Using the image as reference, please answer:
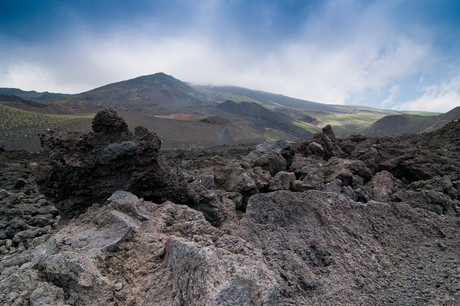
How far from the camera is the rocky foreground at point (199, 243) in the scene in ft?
6.40

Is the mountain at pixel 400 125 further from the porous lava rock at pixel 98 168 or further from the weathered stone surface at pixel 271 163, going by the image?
the porous lava rock at pixel 98 168

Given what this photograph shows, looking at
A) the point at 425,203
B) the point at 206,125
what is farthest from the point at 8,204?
the point at 206,125

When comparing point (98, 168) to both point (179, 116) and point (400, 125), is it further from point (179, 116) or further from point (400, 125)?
point (400, 125)

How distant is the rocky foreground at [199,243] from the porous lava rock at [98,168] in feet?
0.06

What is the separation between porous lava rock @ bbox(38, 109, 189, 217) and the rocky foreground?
0.06ft

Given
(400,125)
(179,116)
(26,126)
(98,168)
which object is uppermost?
(98,168)

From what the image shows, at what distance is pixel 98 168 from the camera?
147 inches

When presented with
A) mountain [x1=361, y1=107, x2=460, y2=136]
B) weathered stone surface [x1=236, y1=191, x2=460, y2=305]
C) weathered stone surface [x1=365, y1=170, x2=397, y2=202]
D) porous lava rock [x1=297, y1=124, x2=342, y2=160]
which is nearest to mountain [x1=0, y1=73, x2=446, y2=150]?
mountain [x1=361, y1=107, x2=460, y2=136]

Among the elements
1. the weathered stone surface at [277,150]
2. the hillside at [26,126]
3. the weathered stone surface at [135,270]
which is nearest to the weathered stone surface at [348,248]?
the weathered stone surface at [135,270]

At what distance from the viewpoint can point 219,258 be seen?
2.12 metres

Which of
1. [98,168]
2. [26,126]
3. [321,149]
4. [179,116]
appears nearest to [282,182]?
[98,168]

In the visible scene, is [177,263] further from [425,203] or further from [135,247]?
[425,203]

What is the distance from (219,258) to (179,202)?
6.87ft

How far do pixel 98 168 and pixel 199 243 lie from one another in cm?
244
